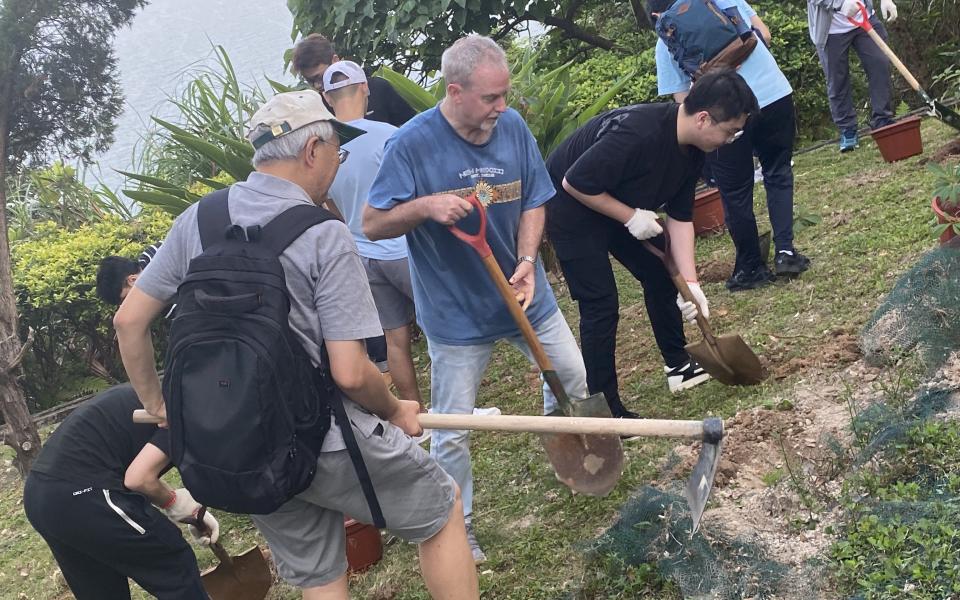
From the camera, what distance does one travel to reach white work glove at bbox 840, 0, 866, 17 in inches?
287

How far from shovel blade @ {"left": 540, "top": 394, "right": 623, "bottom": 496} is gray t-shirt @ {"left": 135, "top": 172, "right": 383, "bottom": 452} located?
131 centimetres

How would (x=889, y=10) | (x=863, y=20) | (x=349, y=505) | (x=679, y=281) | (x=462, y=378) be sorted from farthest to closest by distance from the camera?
(x=889, y=10) < (x=863, y=20) < (x=679, y=281) < (x=462, y=378) < (x=349, y=505)

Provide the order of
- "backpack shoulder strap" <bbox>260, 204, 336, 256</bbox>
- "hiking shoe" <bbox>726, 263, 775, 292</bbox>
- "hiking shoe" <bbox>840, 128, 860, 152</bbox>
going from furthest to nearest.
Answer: "hiking shoe" <bbox>840, 128, 860, 152</bbox> → "hiking shoe" <bbox>726, 263, 775, 292</bbox> → "backpack shoulder strap" <bbox>260, 204, 336, 256</bbox>

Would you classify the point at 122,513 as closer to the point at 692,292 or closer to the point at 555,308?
the point at 555,308

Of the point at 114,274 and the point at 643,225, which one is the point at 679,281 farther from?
the point at 114,274

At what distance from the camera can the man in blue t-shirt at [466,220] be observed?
11.1ft

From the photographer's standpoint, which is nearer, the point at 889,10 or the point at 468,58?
the point at 468,58

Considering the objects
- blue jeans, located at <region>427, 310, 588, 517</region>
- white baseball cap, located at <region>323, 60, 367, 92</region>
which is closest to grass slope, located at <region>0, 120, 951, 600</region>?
blue jeans, located at <region>427, 310, 588, 517</region>

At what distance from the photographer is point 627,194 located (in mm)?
4238

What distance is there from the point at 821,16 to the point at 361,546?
5931 mm

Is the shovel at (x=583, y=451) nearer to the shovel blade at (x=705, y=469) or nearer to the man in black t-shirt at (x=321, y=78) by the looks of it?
the shovel blade at (x=705, y=469)

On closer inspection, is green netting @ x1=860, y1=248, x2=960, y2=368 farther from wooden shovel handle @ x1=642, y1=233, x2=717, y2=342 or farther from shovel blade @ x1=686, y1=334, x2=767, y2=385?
wooden shovel handle @ x1=642, y1=233, x2=717, y2=342

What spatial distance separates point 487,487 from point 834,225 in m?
3.16

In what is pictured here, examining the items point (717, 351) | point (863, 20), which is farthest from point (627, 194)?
point (863, 20)
